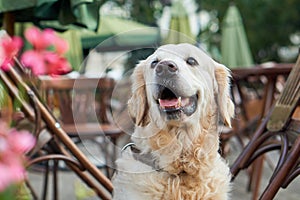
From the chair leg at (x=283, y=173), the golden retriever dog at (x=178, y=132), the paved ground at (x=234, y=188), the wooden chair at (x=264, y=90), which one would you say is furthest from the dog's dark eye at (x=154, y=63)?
the paved ground at (x=234, y=188)

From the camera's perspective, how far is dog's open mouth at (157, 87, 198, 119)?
184 cm

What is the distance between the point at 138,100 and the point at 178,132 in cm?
22

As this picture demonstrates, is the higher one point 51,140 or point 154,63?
point 154,63

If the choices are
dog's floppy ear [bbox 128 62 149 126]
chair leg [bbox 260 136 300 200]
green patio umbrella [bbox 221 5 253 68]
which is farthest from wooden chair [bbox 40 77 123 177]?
green patio umbrella [bbox 221 5 253 68]

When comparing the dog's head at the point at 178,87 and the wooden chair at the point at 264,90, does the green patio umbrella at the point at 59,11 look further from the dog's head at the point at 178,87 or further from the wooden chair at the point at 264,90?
the dog's head at the point at 178,87

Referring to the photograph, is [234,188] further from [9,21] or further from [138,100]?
[9,21]

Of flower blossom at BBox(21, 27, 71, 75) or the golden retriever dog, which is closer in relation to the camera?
flower blossom at BBox(21, 27, 71, 75)

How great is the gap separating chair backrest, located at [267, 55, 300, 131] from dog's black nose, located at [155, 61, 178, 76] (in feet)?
2.76

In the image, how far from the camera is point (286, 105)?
98.3 inches

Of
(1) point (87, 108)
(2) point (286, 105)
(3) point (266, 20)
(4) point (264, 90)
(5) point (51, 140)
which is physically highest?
(2) point (286, 105)

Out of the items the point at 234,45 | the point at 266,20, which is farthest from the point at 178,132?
the point at 266,20

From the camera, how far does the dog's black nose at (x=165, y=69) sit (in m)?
1.77

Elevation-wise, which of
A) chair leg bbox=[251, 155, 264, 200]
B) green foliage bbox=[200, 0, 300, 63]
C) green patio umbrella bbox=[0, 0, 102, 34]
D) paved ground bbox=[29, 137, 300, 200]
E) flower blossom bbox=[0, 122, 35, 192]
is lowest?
green foliage bbox=[200, 0, 300, 63]

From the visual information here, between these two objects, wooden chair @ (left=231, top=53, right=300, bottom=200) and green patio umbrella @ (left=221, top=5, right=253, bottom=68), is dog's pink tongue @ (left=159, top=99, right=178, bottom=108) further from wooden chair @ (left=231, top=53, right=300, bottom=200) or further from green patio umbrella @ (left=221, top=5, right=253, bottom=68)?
green patio umbrella @ (left=221, top=5, right=253, bottom=68)
